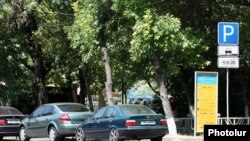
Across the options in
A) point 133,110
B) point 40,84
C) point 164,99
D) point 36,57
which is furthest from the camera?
point 40,84

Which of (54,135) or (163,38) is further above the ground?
(163,38)

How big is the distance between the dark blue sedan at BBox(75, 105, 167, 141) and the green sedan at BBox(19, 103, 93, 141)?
1.18m

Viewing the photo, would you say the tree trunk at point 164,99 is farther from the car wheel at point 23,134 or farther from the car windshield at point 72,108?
the car wheel at point 23,134

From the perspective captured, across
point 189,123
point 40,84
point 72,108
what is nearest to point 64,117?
point 72,108

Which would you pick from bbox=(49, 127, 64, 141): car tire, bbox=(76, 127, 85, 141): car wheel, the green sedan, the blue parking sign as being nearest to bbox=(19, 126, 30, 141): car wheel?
the green sedan

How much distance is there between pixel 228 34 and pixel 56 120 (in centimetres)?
726

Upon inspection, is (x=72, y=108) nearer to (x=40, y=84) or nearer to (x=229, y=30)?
(x=229, y=30)

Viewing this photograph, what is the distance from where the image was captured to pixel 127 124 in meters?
15.3

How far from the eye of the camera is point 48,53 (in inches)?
1211

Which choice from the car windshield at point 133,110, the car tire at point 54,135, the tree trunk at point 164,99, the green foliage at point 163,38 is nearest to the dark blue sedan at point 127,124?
the car windshield at point 133,110

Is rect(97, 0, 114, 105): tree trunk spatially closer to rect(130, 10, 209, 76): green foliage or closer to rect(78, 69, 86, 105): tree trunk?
rect(130, 10, 209, 76): green foliage

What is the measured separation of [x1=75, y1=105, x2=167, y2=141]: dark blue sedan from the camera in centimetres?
1533

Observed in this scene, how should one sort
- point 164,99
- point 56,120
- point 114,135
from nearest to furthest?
point 114,135 → point 56,120 → point 164,99

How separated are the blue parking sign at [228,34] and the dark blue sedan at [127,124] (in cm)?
352
